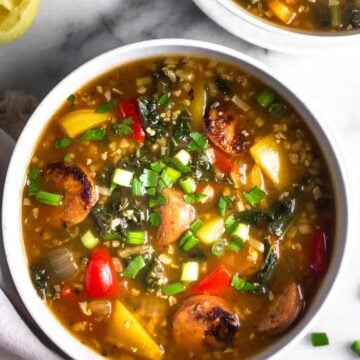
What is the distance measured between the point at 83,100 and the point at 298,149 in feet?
3.01

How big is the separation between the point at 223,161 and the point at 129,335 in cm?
82

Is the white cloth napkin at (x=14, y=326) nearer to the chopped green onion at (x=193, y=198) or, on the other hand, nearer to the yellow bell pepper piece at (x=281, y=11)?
the chopped green onion at (x=193, y=198)

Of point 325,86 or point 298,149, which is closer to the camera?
point 298,149

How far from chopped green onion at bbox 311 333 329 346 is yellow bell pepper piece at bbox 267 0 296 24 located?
142cm

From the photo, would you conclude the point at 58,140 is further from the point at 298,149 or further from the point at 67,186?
the point at 298,149

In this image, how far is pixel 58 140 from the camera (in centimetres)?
346

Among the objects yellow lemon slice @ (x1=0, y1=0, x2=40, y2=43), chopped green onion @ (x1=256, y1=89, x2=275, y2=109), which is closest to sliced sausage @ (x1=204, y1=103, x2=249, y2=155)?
chopped green onion @ (x1=256, y1=89, x2=275, y2=109)

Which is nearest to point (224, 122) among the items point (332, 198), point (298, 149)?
point (298, 149)

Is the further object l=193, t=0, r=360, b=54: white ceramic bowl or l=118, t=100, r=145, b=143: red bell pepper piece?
l=193, t=0, r=360, b=54: white ceramic bowl

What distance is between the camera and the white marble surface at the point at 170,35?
3.78 meters

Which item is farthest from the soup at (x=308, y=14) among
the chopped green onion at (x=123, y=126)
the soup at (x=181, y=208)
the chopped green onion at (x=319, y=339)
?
the chopped green onion at (x=319, y=339)

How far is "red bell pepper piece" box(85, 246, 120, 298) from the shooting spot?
3424 millimetres

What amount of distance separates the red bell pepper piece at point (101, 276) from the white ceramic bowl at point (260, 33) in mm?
1094

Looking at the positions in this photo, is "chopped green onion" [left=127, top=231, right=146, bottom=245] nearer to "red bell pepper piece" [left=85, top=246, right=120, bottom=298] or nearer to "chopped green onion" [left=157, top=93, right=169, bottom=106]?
"red bell pepper piece" [left=85, top=246, right=120, bottom=298]
